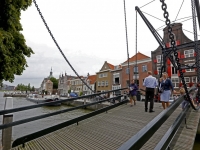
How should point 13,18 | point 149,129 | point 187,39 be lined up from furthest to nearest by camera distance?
point 187,39 < point 13,18 < point 149,129

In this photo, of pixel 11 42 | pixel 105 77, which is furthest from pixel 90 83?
pixel 11 42

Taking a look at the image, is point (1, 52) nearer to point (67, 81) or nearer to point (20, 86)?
point (67, 81)

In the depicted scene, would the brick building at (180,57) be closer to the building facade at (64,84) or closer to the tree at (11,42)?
the tree at (11,42)

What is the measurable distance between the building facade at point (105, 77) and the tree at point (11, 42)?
34.1 meters

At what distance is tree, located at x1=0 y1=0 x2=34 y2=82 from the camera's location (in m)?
4.27

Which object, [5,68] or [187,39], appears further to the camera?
[187,39]

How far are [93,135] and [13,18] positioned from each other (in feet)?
14.0

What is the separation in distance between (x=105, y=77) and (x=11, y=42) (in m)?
36.7

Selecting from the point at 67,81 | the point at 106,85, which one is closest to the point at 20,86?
the point at 67,81

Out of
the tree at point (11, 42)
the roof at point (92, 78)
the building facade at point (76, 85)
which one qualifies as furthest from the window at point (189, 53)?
the building facade at point (76, 85)

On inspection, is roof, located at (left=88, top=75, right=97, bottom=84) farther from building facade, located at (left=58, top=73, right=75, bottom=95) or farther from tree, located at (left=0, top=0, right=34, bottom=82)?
tree, located at (left=0, top=0, right=34, bottom=82)

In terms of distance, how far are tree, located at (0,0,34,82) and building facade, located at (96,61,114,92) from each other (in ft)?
112

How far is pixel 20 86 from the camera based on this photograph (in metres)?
108

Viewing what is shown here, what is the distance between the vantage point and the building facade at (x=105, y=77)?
39.4 m
